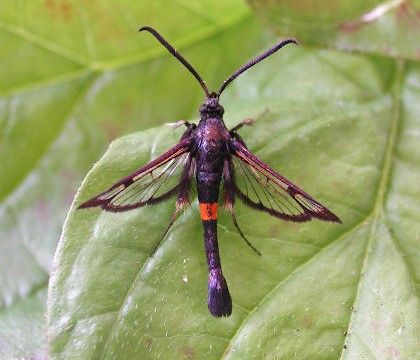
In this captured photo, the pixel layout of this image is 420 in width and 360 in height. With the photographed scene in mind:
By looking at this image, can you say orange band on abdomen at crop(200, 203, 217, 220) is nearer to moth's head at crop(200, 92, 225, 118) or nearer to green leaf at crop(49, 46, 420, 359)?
green leaf at crop(49, 46, 420, 359)

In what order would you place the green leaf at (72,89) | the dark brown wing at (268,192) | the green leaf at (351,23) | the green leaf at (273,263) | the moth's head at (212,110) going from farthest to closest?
1. the green leaf at (72,89)
2. the green leaf at (351,23)
3. the moth's head at (212,110)
4. the dark brown wing at (268,192)
5. the green leaf at (273,263)

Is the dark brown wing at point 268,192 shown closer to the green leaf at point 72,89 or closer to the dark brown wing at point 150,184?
the dark brown wing at point 150,184

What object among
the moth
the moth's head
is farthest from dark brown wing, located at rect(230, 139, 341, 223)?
the moth's head

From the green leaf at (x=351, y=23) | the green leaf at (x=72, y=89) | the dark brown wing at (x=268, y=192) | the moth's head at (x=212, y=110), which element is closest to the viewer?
the dark brown wing at (x=268, y=192)

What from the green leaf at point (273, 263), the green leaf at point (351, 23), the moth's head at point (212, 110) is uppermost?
the green leaf at point (351, 23)

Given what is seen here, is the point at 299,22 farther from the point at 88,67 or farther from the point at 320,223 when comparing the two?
the point at 88,67

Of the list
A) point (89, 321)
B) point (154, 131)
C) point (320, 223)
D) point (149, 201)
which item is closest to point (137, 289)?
point (89, 321)

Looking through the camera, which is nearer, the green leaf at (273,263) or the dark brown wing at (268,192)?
the green leaf at (273,263)

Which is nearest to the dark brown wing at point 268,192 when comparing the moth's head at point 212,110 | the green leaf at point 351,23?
the moth's head at point 212,110
